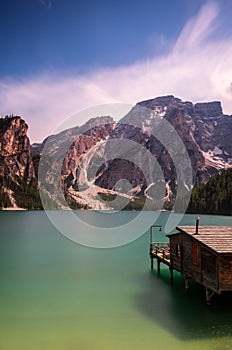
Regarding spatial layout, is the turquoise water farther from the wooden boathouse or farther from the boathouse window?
the boathouse window

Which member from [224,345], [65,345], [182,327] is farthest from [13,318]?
[224,345]

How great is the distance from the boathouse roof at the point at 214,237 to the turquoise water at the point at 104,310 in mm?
4641

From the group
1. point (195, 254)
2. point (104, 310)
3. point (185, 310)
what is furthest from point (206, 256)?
point (104, 310)

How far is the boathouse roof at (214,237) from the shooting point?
24500mm

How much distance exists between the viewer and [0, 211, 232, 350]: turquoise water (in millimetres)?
19844

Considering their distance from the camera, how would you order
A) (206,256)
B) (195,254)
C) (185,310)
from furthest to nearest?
(195,254) → (206,256) → (185,310)

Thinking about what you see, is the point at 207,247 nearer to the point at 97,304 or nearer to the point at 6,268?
the point at 97,304

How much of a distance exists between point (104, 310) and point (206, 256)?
28.9 ft

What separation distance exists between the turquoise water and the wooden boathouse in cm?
196

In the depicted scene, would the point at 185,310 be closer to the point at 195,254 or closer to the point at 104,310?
the point at 195,254

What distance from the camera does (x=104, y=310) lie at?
25.4 metres

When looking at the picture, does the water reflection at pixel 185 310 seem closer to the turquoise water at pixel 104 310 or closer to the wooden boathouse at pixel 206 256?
the turquoise water at pixel 104 310

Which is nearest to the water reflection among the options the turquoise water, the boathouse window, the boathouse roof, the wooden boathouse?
the turquoise water

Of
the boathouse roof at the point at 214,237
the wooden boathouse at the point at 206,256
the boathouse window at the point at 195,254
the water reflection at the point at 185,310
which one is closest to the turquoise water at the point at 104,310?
the water reflection at the point at 185,310
